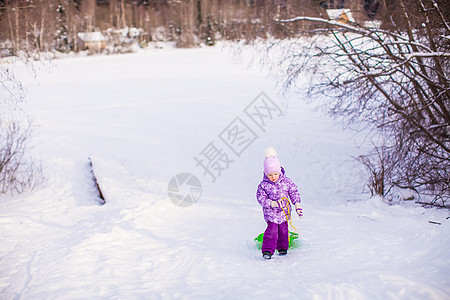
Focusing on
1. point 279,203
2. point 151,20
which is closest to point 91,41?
point 151,20

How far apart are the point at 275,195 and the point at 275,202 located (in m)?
0.12

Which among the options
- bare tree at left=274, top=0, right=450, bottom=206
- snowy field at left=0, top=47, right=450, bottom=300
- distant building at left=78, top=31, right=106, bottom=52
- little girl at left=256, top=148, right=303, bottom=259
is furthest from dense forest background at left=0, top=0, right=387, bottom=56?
little girl at left=256, top=148, right=303, bottom=259

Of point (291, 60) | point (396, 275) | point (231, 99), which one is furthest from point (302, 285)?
point (231, 99)

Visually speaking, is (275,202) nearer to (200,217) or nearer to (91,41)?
(200,217)

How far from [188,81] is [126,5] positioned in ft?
87.3

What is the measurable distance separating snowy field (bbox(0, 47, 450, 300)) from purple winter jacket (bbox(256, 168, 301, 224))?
54 centimetres

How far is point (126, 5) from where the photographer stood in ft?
148

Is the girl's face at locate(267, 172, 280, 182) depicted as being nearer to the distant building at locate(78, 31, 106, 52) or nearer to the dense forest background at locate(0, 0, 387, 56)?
the dense forest background at locate(0, 0, 387, 56)

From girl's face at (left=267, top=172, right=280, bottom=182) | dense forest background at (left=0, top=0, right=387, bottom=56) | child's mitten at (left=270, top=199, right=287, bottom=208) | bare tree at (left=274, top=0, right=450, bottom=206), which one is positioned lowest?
child's mitten at (left=270, top=199, right=287, bottom=208)

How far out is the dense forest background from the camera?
288 inches

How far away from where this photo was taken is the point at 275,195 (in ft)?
16.3

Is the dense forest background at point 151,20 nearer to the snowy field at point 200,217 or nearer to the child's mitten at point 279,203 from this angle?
the snowy field at point 200,217

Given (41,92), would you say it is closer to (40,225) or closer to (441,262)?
(40,225)

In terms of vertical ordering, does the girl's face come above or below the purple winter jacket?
above
